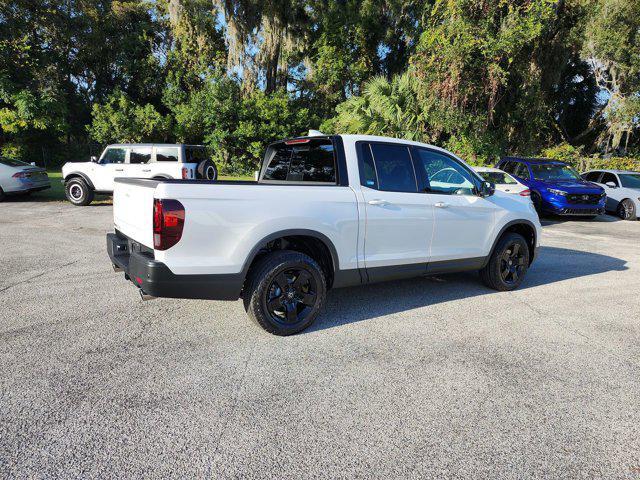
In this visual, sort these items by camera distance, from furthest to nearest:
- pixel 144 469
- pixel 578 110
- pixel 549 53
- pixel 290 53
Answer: pixel 578 110, pixel 290 53, pixel 549 53, pixel 144 469

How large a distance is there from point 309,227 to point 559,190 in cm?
1028

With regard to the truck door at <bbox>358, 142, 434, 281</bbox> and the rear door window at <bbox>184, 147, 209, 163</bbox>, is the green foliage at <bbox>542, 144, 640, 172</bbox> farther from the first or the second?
the truck door at <bbox>358, 142, 434, 281</bbox>

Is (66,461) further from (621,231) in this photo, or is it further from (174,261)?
(621,231)

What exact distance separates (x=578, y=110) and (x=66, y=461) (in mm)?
32650

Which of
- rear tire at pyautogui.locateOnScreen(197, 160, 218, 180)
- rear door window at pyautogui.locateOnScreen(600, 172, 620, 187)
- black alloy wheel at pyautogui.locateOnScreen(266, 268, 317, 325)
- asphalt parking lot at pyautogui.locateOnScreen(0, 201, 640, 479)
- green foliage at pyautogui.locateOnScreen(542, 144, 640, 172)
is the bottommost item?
asphalt parking lot at pyautogui.locateOnScreen(0, 201, 640, 479)

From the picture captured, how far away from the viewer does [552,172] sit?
12227 mm

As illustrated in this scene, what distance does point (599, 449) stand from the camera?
230cm

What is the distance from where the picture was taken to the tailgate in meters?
3.16

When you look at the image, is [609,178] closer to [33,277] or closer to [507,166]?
[507,166]

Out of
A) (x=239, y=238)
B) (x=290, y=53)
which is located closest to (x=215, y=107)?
(x=290, y=53)

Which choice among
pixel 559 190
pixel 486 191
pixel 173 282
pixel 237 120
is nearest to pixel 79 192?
pixel 237 120

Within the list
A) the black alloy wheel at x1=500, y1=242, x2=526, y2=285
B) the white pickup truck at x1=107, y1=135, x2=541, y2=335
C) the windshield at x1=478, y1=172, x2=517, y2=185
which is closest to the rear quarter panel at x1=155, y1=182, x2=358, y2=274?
the white pickup truck at x1=107, y1=135, x2=541, y2=335

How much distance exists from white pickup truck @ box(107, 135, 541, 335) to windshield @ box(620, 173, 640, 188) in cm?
1049

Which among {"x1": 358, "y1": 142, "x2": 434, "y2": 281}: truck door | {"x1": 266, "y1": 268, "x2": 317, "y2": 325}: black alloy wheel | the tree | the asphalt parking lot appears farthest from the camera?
the tree
